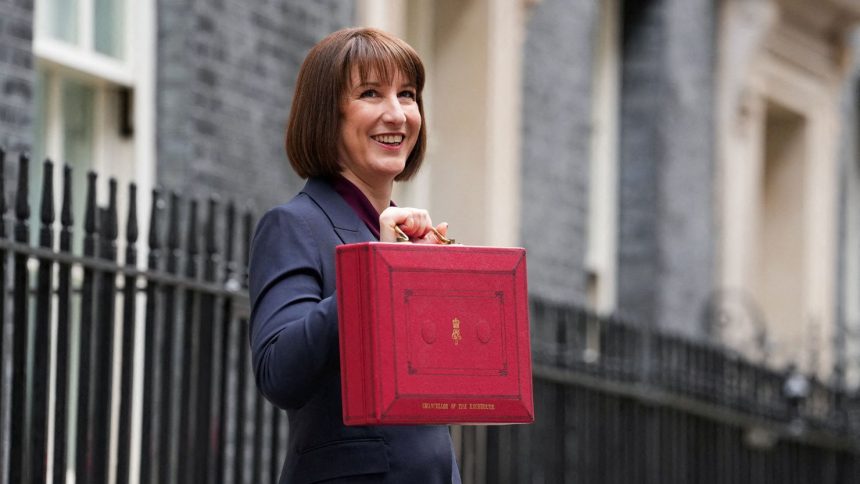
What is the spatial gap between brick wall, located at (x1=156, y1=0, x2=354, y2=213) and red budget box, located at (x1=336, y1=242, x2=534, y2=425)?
461 centimetres

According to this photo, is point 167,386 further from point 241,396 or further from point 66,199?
point 66,199

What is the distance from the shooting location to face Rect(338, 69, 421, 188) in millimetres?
3443

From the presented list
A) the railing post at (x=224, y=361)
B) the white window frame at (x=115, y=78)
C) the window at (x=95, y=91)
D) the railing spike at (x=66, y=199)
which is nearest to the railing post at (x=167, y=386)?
the railing post at (x=224, y=361)

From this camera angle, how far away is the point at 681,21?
1334 centimetres

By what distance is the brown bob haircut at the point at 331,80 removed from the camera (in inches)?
135

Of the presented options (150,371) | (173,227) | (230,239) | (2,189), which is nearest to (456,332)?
(2,189)

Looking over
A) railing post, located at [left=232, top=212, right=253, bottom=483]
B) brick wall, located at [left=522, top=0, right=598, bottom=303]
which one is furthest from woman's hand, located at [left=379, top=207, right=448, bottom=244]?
brick wall, located at [left=522, top=0, right=598, bottom=303]

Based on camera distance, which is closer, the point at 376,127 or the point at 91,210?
the point at 376,127

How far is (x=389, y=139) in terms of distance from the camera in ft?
11.4

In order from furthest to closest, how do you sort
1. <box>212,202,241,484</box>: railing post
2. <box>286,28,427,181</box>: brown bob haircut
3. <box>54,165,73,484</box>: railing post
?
<box>212,202,241,484</box>: railing post → <box>54,165,73,484</box>: railing post → <box>286,28,427,181</box>: brown bob haircut

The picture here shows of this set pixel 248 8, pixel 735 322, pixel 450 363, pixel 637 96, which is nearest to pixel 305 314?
pixel 450 363

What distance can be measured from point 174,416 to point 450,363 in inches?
119

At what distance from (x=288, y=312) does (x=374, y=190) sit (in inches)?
15.4

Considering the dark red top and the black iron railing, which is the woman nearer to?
the dark red top
